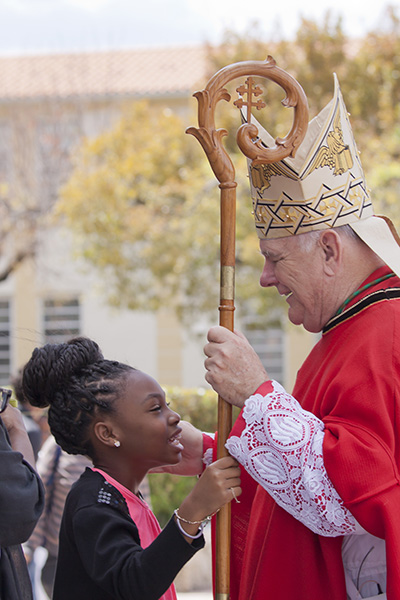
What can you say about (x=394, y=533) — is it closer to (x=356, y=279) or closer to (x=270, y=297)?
(x=356, y=279)

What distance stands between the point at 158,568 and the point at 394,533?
23.3 inches

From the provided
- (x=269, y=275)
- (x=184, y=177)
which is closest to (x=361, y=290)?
(x=269, y=275)

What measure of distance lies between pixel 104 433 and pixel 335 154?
1062 mm

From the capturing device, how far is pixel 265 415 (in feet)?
6.98

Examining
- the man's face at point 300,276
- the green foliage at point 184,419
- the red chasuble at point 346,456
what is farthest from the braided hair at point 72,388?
the green foliage at point 184,419

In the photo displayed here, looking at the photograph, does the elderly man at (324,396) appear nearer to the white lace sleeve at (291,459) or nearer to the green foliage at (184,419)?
the white lace sleeve at (291,459)

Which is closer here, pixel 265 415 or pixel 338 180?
pixel 265 415

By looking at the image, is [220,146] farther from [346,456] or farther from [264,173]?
[346,456]

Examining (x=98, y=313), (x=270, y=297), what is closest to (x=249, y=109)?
(x=270, y=297)

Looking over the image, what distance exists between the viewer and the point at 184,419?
7410 mm

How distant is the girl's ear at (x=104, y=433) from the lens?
2.34 meters

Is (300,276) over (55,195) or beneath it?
beneath

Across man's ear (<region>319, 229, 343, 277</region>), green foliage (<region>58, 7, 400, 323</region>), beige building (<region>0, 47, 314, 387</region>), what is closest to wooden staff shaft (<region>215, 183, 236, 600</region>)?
man's ear (<region>319, 229, 343, 277</region>)

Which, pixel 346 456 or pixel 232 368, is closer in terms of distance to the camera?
pixel 346 456
